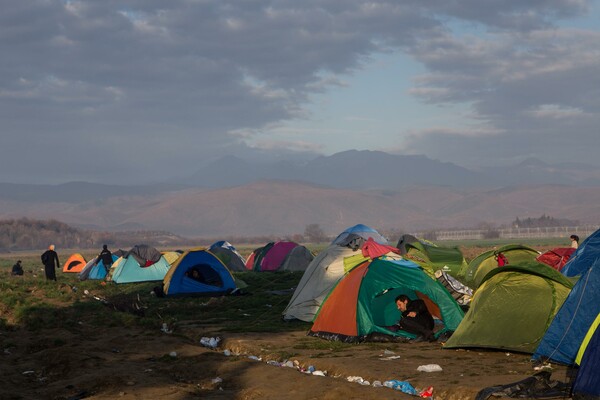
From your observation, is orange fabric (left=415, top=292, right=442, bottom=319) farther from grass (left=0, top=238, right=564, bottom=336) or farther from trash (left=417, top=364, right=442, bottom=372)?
trash (left=417, top=364, right=442, bottom=372)

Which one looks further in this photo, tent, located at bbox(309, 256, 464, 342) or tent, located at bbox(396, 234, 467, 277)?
tent, located at bbox(396, 234, 467, 277)

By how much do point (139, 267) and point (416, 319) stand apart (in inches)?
775

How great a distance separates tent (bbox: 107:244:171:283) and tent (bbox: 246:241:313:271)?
6.60 metres

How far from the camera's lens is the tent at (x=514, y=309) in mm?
13844

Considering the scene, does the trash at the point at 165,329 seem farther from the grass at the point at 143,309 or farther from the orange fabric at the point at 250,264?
the orange fabric at the point at 250,264

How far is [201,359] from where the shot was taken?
1434cm

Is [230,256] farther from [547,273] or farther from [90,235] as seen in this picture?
[90,235]

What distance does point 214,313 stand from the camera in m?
22.1

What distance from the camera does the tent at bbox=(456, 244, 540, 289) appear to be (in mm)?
27641

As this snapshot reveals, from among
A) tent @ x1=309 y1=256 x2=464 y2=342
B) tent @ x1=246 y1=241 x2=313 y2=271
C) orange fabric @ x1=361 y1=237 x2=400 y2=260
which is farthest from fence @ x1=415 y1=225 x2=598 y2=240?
tent @ x1=309 y1=256 x2=464 y2=342

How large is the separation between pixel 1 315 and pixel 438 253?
57.8 ft

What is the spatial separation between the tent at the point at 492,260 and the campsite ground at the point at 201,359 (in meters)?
9.02

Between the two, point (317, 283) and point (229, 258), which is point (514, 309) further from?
point (229, 258)

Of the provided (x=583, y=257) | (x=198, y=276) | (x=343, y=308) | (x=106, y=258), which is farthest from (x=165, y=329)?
(x=106, y=258)
